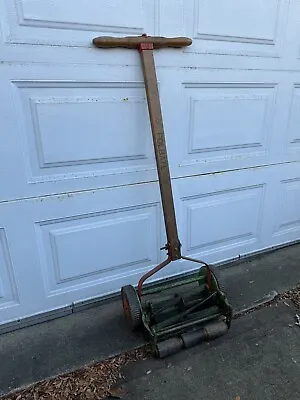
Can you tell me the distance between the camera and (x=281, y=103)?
2.12 metres

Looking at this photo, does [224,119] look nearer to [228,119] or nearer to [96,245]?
[228,119]

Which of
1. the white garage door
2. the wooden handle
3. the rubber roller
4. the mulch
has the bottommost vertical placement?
the mulch

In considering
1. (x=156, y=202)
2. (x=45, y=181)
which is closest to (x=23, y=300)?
(x=45, y=181)

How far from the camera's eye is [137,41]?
1.52m

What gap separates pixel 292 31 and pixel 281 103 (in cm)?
45

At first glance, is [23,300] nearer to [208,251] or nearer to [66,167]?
[66,167]

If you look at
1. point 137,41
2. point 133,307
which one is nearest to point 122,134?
point 137,41

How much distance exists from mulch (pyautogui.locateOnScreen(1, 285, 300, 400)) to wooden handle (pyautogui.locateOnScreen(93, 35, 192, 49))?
62.7 inches

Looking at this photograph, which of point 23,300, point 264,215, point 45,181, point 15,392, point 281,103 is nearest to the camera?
point 15,392

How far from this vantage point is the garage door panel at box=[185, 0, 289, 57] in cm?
170

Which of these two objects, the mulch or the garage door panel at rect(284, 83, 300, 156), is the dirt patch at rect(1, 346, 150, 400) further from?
the garage door panel at rect(284, 83, 300, 156)

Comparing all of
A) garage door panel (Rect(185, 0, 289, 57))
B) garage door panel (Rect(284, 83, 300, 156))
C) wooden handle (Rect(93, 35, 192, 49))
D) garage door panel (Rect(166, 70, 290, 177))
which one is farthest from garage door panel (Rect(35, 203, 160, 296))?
garage door panel (Rect(284, 83, 300, 156))

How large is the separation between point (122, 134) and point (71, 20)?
0.59m

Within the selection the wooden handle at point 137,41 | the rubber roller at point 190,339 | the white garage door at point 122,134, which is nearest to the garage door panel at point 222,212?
the white garage door at point 122,134
